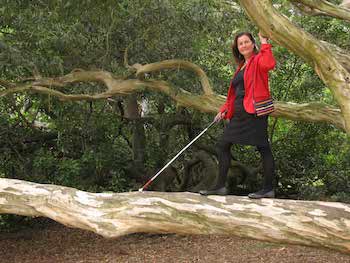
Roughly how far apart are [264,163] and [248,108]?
0.50 metres

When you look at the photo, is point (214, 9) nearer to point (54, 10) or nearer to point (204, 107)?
point (204, 107)

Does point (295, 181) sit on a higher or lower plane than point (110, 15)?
lower

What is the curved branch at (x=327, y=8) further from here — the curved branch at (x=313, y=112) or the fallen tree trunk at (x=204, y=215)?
Answer: the fallen tree trunk at (x=204, y=215)

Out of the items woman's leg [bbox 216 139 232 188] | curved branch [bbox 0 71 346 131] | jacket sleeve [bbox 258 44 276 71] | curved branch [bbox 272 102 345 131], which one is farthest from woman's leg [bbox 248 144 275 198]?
curved branch [bbox 0 71 346 131]

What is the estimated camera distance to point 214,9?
8336 millimetres

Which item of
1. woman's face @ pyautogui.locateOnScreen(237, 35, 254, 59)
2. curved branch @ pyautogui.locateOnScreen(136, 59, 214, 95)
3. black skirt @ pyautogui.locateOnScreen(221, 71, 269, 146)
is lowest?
black skirt @ pyautogui.locateOnScreen(221, 71, 269, 146)

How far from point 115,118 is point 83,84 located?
5.17ft

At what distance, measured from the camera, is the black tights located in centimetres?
461

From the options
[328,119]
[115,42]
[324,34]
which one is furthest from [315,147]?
[115,42]

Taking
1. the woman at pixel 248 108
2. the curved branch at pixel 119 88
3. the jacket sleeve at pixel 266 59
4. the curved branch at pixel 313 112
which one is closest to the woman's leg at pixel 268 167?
the woman at pixel 248 108

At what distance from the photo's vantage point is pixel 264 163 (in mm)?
4668

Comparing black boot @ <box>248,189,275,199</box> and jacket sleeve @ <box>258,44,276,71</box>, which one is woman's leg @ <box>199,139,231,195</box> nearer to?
black boot @ <box>248,189,275,199</box>

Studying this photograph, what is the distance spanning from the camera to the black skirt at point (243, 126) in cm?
456

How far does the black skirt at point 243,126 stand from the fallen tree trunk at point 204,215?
1.58ft
